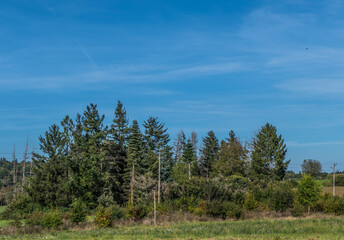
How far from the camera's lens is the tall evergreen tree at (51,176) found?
54469 millimetres

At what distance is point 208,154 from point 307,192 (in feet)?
115

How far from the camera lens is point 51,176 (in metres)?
55.4

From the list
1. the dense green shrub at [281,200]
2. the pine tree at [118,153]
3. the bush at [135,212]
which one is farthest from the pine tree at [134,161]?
the dense green shrub at [281,200]

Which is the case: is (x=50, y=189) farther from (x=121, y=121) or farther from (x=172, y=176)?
(x=172, y=176)

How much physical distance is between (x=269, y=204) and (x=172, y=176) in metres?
24.2

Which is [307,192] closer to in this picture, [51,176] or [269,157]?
[269,157]

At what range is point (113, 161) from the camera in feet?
208

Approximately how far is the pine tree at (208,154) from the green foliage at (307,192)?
32.2 meters

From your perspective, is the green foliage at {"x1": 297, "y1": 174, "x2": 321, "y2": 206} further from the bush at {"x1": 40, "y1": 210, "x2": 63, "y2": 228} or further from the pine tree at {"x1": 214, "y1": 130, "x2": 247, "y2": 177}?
the bush at {"x1": 40, "y1": 210, "x2": 63, "y2": 228}

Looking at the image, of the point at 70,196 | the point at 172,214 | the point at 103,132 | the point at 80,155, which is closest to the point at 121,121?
the point at 103,132

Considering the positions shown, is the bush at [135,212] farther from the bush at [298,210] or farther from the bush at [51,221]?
the bush at [298,210]

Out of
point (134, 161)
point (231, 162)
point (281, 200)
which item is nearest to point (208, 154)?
point (231, 162)

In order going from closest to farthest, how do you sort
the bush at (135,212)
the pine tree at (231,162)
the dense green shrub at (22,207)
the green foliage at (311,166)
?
the bush at (135,212), the dense green shrub at (22,207), the pine tree at (231,162), the green foliage at (311,166)

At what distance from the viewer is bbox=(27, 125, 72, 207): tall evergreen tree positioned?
54.5 metres
